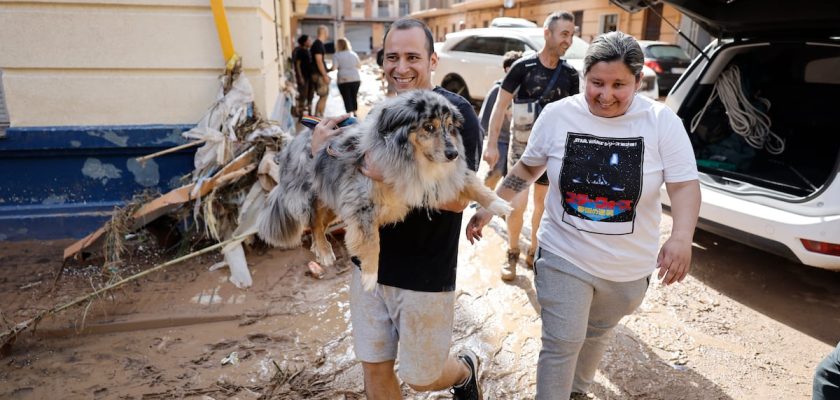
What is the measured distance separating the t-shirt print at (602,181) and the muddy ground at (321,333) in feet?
4.43

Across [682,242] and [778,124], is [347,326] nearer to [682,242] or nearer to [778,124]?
[682,242]

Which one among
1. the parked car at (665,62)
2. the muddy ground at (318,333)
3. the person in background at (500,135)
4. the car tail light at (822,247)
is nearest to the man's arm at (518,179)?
the muddy ground at (318,333)

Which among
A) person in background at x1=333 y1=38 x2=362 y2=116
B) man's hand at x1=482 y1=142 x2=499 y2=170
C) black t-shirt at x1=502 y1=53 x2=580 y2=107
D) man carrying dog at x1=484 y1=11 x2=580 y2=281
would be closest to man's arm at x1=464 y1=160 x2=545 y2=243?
man carrying dog at x1=484 y1=11 x2=580 y2=281

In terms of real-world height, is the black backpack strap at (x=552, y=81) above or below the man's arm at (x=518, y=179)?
above

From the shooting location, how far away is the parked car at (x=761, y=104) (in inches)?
167

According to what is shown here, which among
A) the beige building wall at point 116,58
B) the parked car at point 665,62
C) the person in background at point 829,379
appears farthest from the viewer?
the parked car at point 665,62

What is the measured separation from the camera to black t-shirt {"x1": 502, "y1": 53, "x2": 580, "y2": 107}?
4316mm

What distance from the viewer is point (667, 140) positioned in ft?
7.38

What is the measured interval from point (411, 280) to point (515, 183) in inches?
34.9

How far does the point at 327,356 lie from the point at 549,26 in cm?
318

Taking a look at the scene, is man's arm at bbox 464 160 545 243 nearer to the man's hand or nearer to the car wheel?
the man's hand

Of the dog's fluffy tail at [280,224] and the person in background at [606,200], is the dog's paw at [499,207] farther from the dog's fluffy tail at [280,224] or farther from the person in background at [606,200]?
the dog's fluffy tail at [280,224]

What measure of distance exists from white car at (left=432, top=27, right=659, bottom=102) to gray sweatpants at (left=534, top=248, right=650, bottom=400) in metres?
9.37

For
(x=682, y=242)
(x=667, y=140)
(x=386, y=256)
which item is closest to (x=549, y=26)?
(x=667, y=140)
